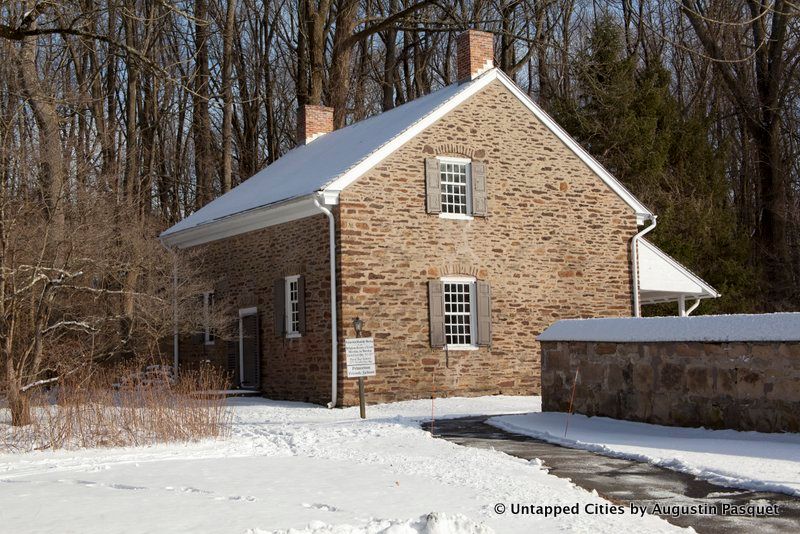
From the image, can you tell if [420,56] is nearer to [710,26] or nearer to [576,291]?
[710,26]

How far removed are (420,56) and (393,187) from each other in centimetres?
1961

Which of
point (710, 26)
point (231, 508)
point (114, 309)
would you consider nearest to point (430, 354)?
point (114, 309)

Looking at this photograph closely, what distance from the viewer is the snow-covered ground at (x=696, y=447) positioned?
9242 millimetres

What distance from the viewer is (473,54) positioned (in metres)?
21.7

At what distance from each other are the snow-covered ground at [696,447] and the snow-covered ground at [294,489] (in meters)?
1.40

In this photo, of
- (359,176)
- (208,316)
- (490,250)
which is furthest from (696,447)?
(208,316)

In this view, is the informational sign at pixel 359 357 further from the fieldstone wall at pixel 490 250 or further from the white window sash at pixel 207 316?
the white window sash at pixel 207 316

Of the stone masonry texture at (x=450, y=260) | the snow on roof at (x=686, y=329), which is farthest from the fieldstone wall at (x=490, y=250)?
the snow on roof at (x=686, y=329)

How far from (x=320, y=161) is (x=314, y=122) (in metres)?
5.08

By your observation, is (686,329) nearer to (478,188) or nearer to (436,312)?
(436,312)

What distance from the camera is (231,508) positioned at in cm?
763

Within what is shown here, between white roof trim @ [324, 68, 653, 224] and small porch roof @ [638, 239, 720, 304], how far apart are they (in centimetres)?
99

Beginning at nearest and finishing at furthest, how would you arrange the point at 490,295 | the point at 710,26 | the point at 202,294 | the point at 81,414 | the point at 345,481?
1. the point at 345,481
2. the point at 81,414
3. the point at 490,295
4. the point at 202,294
5. the point at 710,26

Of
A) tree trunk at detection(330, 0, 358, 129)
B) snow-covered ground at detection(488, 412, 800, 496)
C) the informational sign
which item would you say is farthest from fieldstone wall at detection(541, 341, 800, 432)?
tree trunk at detection(330, 0, 358, 129)
